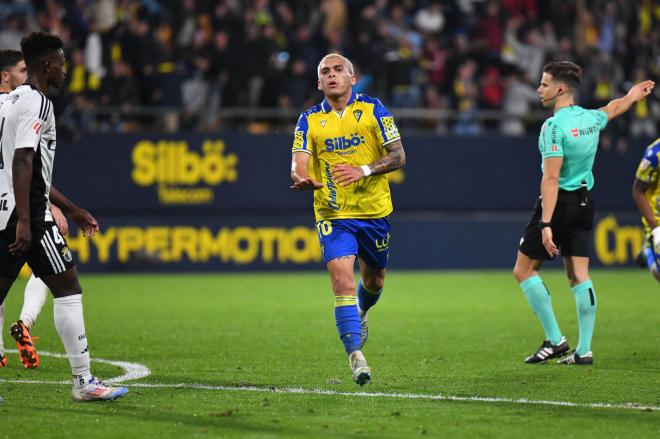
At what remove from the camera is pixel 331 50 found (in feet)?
66.9

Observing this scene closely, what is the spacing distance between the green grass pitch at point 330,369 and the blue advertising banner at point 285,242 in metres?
3.44

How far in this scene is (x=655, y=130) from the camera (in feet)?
71.8

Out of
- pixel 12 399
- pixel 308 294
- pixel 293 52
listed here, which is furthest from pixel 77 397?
pixel 293 52

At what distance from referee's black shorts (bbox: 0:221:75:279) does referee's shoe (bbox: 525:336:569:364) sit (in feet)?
13.6

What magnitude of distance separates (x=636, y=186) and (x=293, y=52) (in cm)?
1155

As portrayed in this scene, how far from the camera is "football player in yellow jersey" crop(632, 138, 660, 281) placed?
31.3 feet

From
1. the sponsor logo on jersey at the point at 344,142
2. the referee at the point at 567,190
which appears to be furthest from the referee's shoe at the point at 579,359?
the sponsor logo on jersey at the point at 344,142

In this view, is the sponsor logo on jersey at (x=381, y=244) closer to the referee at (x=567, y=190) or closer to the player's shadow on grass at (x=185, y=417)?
the referee at (x=567, y=190)

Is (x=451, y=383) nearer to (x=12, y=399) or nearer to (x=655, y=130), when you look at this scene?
(x=12, y=399)

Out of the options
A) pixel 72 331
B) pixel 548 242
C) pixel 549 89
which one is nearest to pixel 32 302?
pixel 72 331

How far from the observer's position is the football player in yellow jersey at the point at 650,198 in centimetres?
954

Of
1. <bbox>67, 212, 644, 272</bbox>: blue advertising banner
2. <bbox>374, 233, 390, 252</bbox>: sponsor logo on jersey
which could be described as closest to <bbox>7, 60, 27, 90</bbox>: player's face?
<bbox>374, 233, 390, 252</bbox>: sponsor logo on jersey

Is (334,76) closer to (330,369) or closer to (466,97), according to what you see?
(330,369)

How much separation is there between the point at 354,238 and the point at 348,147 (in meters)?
0.69
